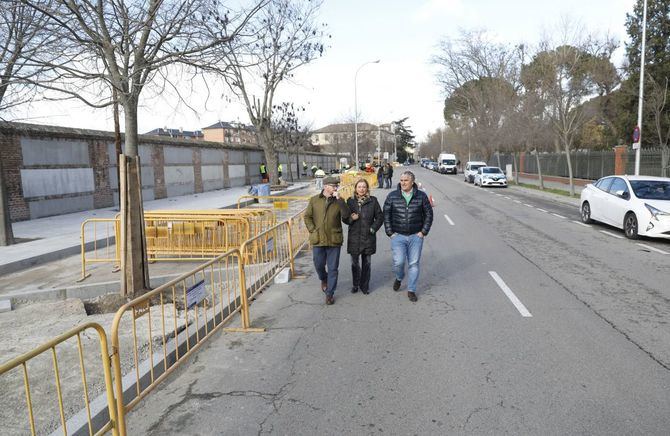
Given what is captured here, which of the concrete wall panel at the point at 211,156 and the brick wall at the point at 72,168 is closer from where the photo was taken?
the brick wall at the point at 72,168

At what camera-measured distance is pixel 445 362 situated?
457 cm

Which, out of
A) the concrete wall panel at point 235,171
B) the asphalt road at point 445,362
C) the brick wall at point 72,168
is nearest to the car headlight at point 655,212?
the asphalt road at point 445,362

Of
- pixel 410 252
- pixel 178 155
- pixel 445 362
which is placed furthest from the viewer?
pixel 178 155

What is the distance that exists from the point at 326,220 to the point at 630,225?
8.67 m

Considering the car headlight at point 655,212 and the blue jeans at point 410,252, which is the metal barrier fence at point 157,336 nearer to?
the blue jeans at point 410,252

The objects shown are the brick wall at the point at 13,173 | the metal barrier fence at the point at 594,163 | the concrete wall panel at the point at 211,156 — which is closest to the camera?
the brick wall at the point at 13,173

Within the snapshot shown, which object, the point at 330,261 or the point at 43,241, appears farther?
the point at 43,241

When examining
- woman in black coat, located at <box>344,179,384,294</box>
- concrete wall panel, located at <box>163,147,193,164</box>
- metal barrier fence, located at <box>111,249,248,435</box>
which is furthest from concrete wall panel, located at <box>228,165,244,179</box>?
woman in black coat, located at <box>344,179,384,294</box>

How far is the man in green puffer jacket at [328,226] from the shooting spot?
640cm

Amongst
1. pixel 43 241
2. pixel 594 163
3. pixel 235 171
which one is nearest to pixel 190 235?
pixel 43 241

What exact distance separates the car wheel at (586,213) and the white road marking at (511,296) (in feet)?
24.7

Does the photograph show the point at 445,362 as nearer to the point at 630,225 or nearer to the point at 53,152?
the point at 630,225

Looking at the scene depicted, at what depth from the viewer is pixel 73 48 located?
7184 millimetres

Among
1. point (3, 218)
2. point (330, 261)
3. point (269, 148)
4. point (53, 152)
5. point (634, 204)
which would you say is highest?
point (269, 148)
